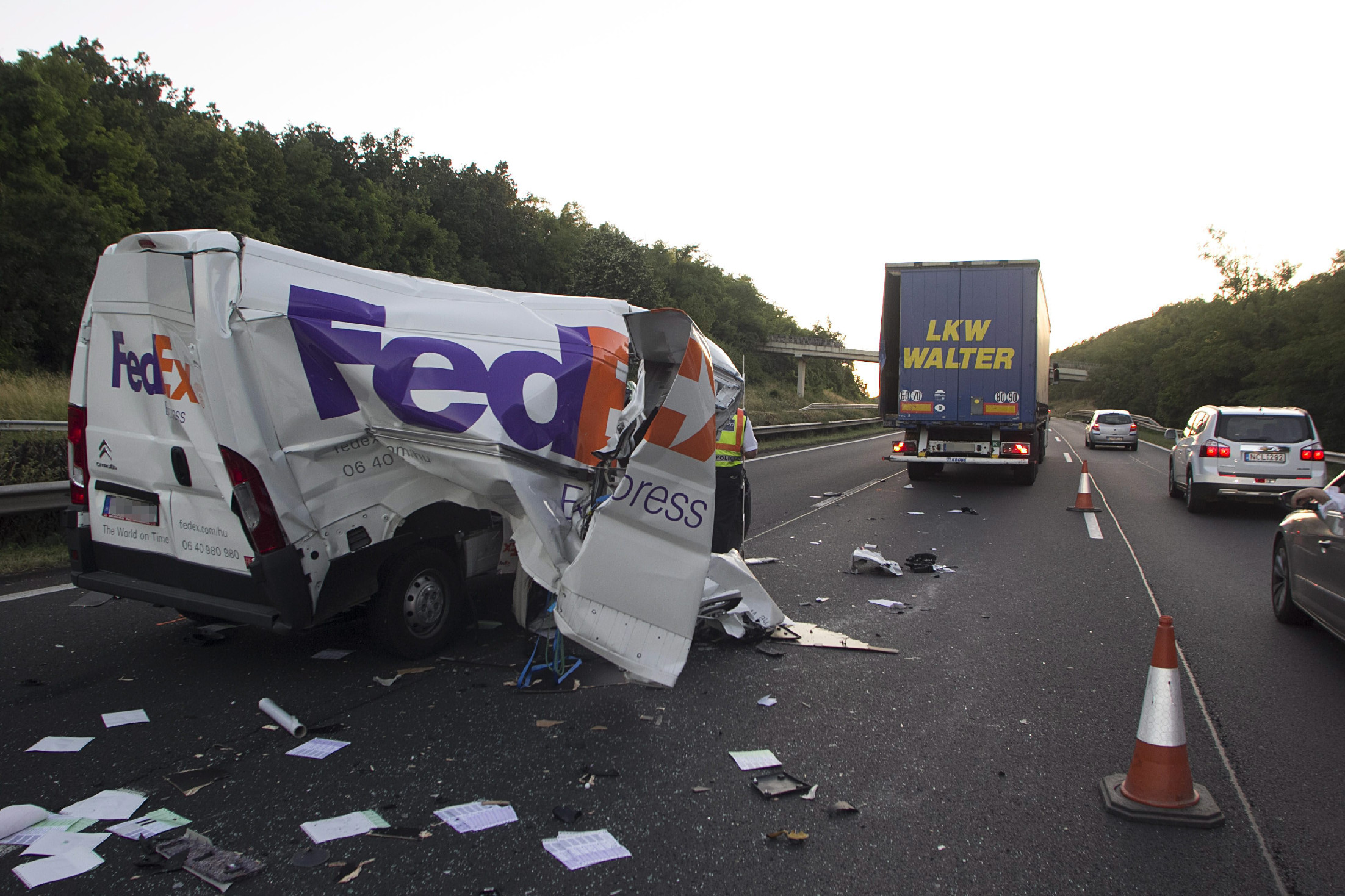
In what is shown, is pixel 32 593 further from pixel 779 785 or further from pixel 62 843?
pixel 779 785

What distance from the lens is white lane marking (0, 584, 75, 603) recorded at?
6.21 metres

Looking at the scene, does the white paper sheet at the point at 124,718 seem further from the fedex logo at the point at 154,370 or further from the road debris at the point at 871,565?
the road debris at the point at 871,565

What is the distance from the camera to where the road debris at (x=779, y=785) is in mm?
3500

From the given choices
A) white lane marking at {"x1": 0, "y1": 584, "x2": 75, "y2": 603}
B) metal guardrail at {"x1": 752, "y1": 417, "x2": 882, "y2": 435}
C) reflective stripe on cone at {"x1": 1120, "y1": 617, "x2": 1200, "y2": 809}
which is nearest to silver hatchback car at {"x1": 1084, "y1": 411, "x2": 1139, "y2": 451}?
metal guardrail at {"x1": 752, "y1": 417, "x2": 882, "y2": 435}

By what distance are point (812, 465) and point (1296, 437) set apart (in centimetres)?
979

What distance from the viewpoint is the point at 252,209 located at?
54.5m

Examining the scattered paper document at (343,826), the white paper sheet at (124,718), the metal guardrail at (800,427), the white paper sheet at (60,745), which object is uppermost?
the metal guardrail at (800,427)

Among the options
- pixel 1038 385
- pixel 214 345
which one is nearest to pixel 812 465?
pixel 1038 385

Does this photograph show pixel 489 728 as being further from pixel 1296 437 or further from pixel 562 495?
pixel 1296 437

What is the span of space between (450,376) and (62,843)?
2.62 metres

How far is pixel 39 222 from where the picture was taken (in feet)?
115

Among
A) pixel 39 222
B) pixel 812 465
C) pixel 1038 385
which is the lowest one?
pixel 812 465

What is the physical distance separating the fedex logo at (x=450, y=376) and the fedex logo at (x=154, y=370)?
555 millimetres

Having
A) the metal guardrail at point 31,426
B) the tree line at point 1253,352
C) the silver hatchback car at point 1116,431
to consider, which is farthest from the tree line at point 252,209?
the tree line at point 1253,352
